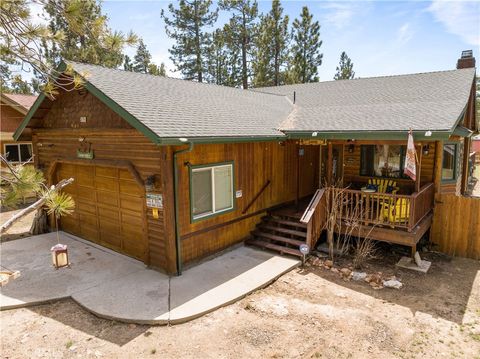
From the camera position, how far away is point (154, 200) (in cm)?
734

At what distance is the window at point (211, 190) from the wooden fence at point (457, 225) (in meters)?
5.78

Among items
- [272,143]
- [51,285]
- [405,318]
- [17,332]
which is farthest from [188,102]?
[405,318]

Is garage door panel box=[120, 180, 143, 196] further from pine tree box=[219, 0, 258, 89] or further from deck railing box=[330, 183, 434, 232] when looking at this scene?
pine tree box=[219, 0, 258, 89]

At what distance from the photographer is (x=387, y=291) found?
272 inches

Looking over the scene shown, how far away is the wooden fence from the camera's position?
8664 millimetres

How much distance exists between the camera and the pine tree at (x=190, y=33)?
28.7m

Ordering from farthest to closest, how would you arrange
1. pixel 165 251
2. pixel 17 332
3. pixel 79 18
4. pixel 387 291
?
pixel 165 251 < pixel 387 291 < pixel 17 332 < pixel 79 18

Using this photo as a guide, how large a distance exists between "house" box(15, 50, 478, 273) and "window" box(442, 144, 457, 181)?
0.12 ft

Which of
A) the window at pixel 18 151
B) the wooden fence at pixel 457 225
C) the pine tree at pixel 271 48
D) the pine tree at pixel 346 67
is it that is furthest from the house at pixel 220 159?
the pine tree at pixel 346 67

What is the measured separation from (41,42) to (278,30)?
89.0 ft

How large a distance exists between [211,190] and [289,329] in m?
3.77

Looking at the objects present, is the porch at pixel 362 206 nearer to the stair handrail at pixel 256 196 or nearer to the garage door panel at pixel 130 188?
the stair handrail at pixel 256 196

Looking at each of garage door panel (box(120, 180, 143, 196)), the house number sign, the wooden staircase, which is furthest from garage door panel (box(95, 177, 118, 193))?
the wooden staircase

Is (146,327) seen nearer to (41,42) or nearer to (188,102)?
(41,42)
